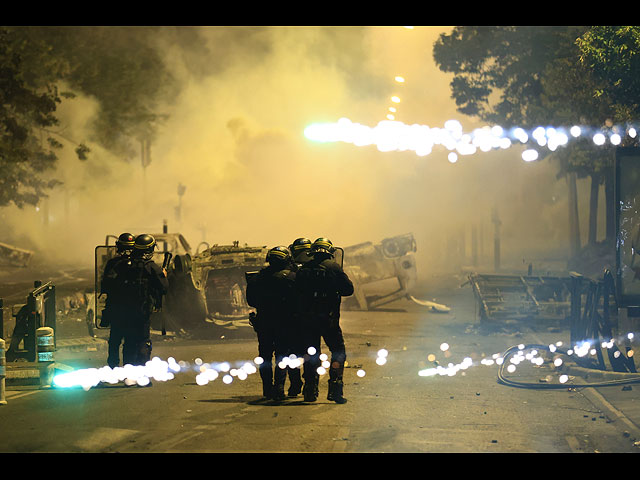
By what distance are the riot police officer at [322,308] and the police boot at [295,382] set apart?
0.26 m

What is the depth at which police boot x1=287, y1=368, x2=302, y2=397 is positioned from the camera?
449 inches

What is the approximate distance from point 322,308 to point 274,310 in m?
0.57

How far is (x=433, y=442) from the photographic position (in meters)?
9.05

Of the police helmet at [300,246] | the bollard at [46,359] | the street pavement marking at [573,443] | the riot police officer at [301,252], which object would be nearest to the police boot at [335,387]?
the riot police officer at [301,252]

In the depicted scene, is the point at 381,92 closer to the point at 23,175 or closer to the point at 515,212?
the point at 515,212

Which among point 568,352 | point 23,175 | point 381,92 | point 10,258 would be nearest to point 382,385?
point 568,352

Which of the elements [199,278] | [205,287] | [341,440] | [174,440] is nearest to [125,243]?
[174,440]

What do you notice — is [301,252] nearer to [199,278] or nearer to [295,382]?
[295,382]

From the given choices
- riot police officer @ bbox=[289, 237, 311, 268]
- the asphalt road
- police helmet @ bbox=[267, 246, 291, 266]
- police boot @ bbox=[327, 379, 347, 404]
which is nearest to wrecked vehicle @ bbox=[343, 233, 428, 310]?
the asphalt road

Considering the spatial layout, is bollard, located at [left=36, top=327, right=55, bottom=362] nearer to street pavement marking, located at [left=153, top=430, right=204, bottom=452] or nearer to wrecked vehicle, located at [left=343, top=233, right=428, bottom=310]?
street pavement marking, located at [left=153, top=430, right=204, bottom=452]

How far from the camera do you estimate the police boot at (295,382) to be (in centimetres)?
1140

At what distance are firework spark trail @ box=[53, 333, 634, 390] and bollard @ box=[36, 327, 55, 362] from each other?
39 cm

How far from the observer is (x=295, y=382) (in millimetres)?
11492

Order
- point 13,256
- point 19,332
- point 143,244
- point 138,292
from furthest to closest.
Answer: point 13,256, point 19,332, point 138,292, point 143,244
